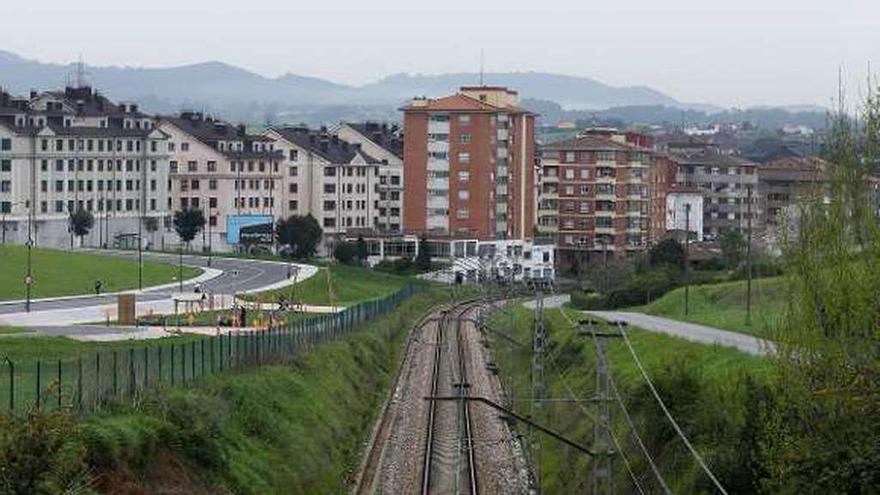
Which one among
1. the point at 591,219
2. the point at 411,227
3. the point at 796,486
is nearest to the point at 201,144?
the point at 411,227

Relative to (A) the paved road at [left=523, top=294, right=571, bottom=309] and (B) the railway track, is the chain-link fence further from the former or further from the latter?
(A) the paved road at [left=523, top=294, right=571, bottom=309]

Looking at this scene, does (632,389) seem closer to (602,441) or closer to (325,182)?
(602,441)

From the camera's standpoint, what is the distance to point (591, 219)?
101188 millimetres

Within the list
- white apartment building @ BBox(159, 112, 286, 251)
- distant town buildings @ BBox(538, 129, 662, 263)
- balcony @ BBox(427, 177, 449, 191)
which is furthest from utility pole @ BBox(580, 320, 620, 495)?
distant town buildings @ BBox(538, 129, 662, 263)

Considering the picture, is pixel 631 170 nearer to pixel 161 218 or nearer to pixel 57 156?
pixel 161 218

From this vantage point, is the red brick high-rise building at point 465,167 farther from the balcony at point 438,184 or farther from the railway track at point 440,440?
the railway track at point 440,440

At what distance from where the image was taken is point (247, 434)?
2508cm

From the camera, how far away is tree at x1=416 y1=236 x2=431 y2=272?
290ft

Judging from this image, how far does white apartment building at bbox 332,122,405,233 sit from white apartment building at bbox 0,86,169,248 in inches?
636

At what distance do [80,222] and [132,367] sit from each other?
63.5 metres

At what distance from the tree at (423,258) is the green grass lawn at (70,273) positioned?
21.6m

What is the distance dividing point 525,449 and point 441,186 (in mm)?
68002

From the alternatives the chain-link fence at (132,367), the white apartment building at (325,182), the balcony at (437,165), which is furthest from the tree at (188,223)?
the chain-link fence at (132,367)

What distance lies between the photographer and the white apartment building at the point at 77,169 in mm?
84750
